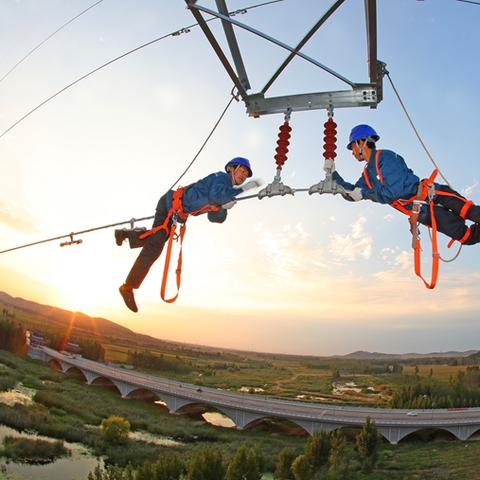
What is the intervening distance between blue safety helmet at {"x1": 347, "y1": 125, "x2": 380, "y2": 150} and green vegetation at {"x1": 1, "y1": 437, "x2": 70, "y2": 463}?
5698 centimetres

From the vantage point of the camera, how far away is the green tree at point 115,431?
65062 mm

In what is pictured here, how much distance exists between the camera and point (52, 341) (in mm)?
146875

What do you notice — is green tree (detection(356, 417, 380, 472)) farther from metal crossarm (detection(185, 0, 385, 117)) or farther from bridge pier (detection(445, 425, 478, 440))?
metal crossarm (detection(185, 0, 385, 117))

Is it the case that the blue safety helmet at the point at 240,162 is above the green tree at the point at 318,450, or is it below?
above

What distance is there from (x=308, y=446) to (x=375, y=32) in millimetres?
67117

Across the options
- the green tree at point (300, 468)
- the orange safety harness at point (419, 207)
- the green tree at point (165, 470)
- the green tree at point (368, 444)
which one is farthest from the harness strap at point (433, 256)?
the green tree at point (368, 444)

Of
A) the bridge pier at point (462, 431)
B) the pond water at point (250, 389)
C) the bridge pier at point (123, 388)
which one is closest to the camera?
the bridge pier at point (462, 431)

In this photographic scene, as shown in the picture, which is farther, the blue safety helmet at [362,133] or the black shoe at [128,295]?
the black shoe at [128,295]

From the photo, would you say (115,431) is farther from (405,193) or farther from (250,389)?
(250,389)

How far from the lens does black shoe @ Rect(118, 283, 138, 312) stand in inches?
324

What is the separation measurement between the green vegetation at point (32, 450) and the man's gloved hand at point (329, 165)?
186 feet

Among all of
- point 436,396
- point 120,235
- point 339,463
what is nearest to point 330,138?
point 120,235

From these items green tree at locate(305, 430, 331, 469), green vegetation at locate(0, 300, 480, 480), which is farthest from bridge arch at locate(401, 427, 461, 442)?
green tree at locate(305, 430, 331, 469)

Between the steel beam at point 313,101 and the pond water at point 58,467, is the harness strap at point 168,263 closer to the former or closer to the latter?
the steel beam at point 313,101
